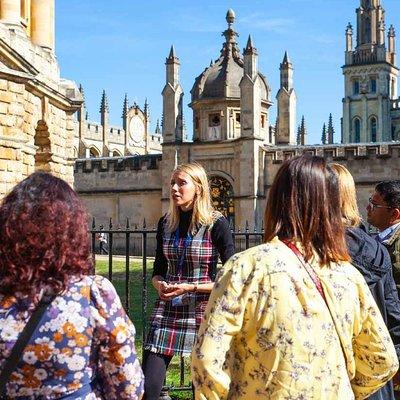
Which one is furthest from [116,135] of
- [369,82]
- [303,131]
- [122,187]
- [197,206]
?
[197,206]

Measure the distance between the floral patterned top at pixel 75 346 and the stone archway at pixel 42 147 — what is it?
473 inches

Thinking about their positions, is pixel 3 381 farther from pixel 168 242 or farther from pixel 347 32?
pixel 347 32

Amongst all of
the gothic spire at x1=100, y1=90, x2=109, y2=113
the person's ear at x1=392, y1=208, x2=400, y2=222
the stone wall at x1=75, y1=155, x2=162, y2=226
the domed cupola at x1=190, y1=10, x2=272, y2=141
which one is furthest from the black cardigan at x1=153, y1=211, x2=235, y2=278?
the gothic spire at x1=100, y1=90, x2=109, y2=113

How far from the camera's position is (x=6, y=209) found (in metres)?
2.47

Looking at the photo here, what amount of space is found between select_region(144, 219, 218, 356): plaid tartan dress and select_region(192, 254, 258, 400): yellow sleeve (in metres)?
1.98

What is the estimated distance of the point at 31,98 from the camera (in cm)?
1301

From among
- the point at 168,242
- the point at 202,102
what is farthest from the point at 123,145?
A: the point at 168,242

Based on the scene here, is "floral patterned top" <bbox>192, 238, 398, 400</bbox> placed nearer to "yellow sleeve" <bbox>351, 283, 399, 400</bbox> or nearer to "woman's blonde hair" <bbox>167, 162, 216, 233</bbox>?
"yellow sleeve" <bbox>351, 283, 399, 400</bbox>

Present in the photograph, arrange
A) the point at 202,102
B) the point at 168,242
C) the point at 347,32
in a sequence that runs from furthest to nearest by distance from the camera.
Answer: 1. the point at 347,32
2. the point at 202,102
3. the point at 168,242

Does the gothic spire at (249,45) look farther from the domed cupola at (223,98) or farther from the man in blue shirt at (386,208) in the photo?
the man in blue shirt at (386,208)

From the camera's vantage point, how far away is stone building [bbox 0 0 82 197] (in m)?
11.6

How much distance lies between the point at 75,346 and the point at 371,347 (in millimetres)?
1178

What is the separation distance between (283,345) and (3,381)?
38.1 inches

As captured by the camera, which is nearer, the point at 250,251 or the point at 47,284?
the point at 47,284
